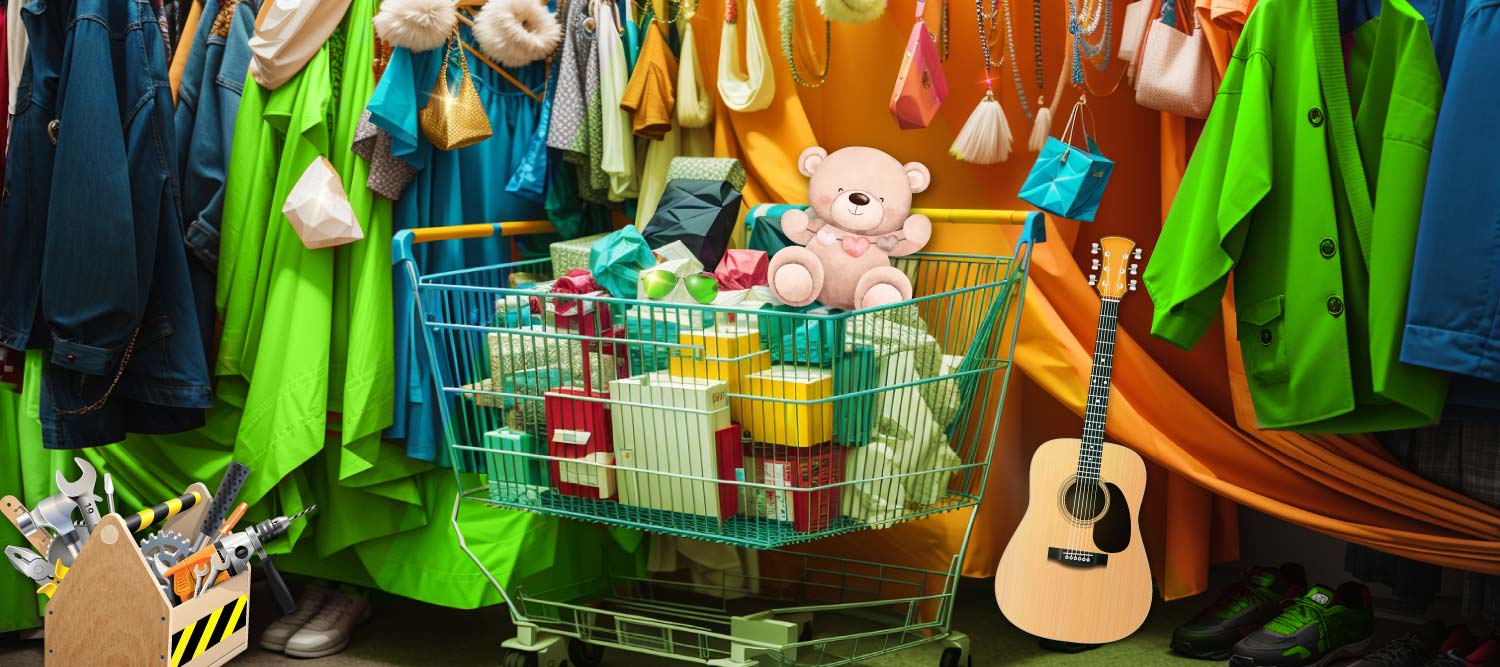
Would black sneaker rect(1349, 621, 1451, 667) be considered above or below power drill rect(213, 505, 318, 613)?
below

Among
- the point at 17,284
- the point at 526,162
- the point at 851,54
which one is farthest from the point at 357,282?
the point at 851,54

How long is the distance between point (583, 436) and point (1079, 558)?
1.04 metres

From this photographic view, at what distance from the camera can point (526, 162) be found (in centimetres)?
288

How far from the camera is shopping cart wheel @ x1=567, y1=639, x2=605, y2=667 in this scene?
8.91 ft

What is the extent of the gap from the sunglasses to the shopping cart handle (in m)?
0.53

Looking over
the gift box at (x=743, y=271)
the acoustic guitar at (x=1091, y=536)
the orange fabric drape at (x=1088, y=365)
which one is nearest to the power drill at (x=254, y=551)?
the gift box at (x=743, y=271)

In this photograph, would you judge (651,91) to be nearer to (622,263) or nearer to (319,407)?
(622,263)

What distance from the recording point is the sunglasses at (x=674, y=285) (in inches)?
92.4

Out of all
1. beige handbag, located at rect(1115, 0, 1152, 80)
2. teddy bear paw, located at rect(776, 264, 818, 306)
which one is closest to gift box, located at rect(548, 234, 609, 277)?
teddy bear paw, located at rect(776, 264, 818, 306)

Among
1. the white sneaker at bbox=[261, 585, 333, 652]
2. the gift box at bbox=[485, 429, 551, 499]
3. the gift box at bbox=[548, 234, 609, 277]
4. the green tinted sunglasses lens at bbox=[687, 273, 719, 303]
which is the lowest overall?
the white sneaker at bbox=[261, 585, 333, 652]

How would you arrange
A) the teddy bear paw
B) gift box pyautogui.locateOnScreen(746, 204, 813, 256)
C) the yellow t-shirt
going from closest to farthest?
1. the teddy bear paw
2. gift box pyautogui.locateOnScreen(746, 204, 813, 256)
3. the yellow t-shirt

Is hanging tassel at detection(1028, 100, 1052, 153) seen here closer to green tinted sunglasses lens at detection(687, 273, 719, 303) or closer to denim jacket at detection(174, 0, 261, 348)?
green tinted sunglasses lens at detection(687, 273, 719, 303)

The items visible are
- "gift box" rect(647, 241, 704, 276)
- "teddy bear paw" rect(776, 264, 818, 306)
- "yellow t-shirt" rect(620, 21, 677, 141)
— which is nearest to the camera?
"teddy bear paw" rect(776, 264, 818, 306)

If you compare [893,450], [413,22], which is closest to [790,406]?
[893,450]
